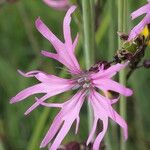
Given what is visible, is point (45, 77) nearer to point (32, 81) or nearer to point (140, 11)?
point (140, 11)

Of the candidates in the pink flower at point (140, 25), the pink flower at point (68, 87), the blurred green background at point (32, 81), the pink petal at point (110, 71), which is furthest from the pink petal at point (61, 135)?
the blurred green background at point (32, 81)

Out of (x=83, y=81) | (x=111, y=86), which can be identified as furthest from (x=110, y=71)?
(x=83, y=81)

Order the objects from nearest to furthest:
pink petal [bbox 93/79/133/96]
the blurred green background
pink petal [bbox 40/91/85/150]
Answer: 1. pink petal [bbox 93/79/133/96]
2. pink petal [bbox 40/91/85/150]
3. the blurred green background

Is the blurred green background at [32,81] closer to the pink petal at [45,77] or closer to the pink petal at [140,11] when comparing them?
the pink petal at [45,77]

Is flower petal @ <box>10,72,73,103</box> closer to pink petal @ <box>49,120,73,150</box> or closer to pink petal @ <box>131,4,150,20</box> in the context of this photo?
pink petal @ <box>49,120,73,150</box>

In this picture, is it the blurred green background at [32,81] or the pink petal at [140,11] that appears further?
the blurred green background at [32,81]

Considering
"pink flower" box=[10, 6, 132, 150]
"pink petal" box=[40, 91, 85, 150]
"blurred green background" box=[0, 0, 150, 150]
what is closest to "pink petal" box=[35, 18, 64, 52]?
"pink flower" box=[10, 6, 132, 150]

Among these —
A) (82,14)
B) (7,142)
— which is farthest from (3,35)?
(82,14)

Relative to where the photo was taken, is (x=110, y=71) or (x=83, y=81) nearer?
(x=110, y=71)
